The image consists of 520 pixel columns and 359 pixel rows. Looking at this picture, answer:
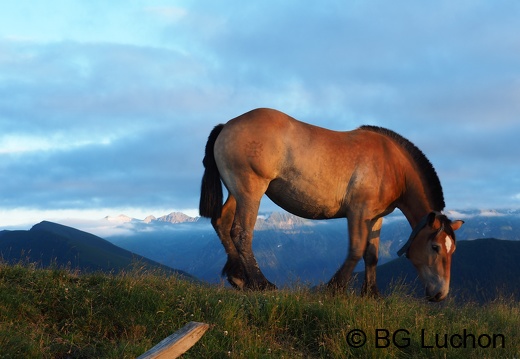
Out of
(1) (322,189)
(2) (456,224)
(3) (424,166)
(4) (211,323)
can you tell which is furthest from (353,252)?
(4) (211,323)

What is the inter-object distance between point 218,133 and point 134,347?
673cm

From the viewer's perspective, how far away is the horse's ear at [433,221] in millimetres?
11766

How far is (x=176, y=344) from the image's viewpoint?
5965mm

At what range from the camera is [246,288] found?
40.3 ft

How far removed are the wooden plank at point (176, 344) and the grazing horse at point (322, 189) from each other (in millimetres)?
5881

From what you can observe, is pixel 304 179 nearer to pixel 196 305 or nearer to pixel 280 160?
pixel 280 160

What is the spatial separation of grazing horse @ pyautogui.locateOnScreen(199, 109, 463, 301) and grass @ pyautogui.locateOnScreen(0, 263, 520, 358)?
1.79 metres

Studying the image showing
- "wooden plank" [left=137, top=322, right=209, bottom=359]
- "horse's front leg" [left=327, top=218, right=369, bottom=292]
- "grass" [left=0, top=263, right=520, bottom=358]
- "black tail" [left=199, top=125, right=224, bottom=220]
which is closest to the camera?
"wooden plank" [left=137, top=322, right=209, bottom=359]

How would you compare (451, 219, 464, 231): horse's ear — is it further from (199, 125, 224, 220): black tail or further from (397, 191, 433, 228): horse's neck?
(199, 125, 224, 220): black tail

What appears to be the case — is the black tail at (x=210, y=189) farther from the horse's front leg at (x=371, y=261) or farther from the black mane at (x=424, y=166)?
the black mane at (x=424, y=166)

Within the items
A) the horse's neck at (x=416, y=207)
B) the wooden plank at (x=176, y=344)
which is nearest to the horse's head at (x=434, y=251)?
the horse's neck at (x=416, y=207)

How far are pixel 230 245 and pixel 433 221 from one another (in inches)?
182

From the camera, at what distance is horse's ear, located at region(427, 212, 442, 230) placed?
11766 millimetres

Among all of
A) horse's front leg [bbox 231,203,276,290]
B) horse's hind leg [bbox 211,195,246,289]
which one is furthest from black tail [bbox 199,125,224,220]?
horse's front leg [bbox 231,203,276,290]
